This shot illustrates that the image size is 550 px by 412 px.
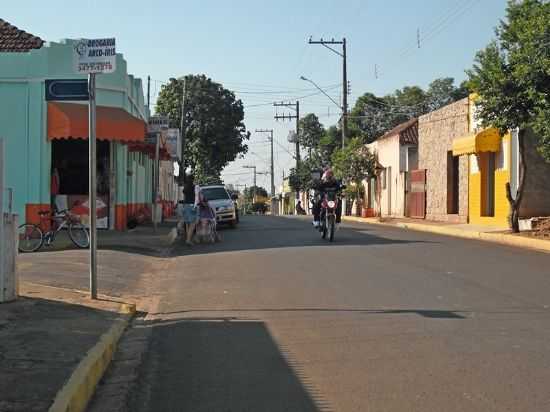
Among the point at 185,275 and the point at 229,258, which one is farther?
the point at 229,258

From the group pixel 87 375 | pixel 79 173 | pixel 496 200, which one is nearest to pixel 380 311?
pixel 87 375

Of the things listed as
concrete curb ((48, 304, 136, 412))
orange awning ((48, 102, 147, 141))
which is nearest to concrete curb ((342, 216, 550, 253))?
orange awning ((48, 102, 147, 141))

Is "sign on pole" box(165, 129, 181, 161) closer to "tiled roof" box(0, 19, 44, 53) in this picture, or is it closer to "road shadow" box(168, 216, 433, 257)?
"road shadow" box(168, 216, 433, 257)

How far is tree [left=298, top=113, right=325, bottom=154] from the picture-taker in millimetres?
77688

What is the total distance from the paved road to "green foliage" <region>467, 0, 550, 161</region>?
6256 mm

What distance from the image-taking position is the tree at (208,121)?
56188 millimetres

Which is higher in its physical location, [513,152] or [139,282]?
[513,152]

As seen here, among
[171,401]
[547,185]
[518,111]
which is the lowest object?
[171,401]

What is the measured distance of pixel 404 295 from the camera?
436 inches

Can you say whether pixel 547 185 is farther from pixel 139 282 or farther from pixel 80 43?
pixel 80 43

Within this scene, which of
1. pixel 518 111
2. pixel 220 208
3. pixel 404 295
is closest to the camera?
pixel 404 295

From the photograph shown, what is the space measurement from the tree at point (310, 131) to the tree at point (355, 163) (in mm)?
29020

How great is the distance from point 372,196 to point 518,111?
94.2 ft

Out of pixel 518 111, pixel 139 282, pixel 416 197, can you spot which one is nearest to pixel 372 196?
pixel 416 197
